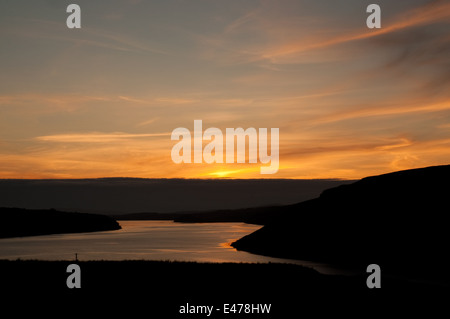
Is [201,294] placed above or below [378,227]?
below

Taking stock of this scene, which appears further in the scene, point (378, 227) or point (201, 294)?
point (378, 227)

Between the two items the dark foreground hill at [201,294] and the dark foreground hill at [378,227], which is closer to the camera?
the dark foreground hill at [201,294]

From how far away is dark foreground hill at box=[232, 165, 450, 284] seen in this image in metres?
68.0

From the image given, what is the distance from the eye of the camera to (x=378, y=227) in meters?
79.2

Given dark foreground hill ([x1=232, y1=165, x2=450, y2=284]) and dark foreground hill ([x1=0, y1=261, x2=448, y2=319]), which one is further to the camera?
dark foreground hill ([x1=232, y1=165, x2=450, y2=284])

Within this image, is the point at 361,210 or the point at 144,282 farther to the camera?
the point at 361,210

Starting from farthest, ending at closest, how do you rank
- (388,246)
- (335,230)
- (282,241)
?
(282,241) → (335,230) → (388,246)

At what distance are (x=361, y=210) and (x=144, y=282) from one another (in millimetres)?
58683

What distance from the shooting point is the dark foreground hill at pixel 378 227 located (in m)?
68.0
